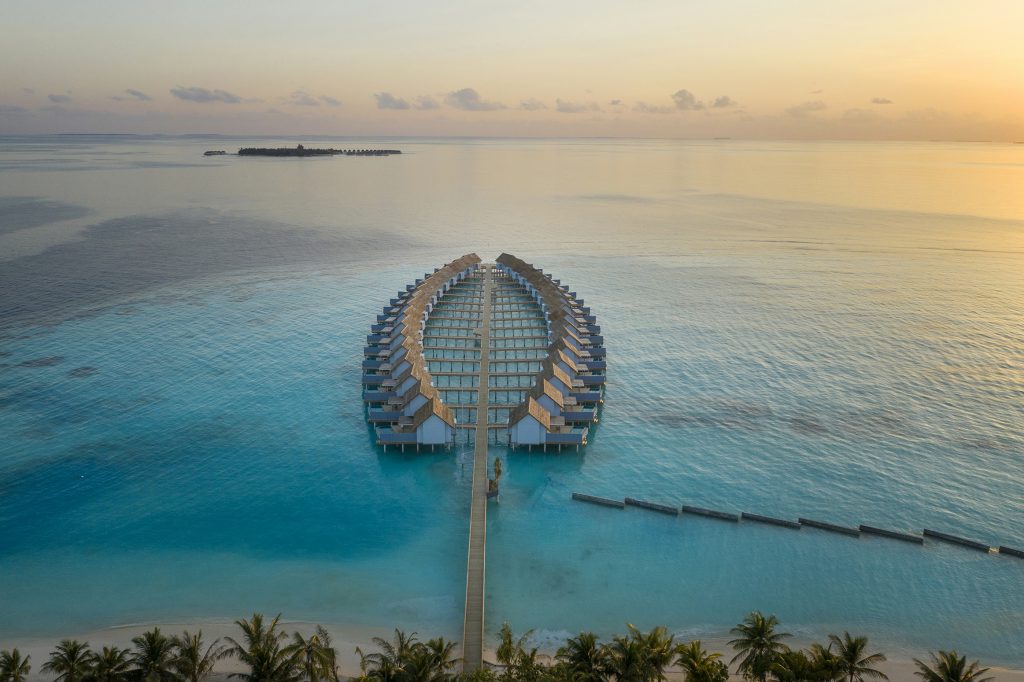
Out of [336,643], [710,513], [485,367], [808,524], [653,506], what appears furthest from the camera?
[485,367]

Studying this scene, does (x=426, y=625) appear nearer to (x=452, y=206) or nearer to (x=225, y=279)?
(x=225, y=279)

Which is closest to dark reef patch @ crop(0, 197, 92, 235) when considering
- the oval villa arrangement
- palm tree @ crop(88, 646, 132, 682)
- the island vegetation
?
the oval villa arrangement

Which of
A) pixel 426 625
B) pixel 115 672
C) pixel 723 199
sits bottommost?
pixel 426 625

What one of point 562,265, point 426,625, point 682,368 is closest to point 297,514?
point 426,625

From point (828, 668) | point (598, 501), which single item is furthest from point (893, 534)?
point (828, 668)

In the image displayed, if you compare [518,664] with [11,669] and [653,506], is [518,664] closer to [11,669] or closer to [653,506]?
[653,506]

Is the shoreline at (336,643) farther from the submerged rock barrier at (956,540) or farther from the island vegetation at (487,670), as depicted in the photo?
the submerged rock barrier at (956,540)

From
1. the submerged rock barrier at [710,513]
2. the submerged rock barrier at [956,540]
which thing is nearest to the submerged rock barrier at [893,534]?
the submerged rock barrier at [956,540]

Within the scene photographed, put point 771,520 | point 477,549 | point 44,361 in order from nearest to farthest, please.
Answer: point 477,549, point 771,520, point 44,361
